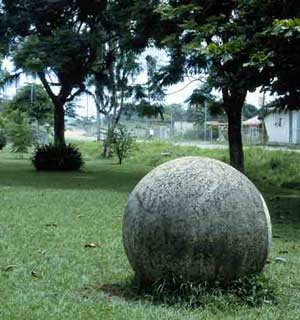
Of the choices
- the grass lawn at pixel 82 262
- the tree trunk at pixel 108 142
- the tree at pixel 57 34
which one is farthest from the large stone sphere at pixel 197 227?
the tree trunk at pixel 108 142

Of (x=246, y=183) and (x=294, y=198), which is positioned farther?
(x=294, y=198)

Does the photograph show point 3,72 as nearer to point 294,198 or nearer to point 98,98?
point 98,98

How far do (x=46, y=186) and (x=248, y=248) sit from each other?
486 inches

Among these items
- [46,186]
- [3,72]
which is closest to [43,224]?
[46,186]

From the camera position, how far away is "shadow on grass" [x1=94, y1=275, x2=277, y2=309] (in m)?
5.08

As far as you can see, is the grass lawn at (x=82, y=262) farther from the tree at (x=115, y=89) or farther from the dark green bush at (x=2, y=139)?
the dark green bush at (x=2, y=139)

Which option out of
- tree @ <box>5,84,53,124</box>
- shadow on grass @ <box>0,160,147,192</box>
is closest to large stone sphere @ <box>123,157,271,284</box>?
shadow on grass @ <box>0,160,147,192</box>

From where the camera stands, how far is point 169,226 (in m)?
5.16

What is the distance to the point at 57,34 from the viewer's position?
19.3 metres

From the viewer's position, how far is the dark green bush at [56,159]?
2466 centimetres

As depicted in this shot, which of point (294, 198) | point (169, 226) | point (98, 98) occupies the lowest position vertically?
point (294, 198)

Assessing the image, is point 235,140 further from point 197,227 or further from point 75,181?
point 197,227

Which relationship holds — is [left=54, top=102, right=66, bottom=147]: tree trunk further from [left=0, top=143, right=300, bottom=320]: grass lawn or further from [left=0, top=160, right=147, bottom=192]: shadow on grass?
[left=0, top=143, right=300, bottom=320]: grass lawn

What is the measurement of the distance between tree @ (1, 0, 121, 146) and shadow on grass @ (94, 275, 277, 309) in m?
13.6
